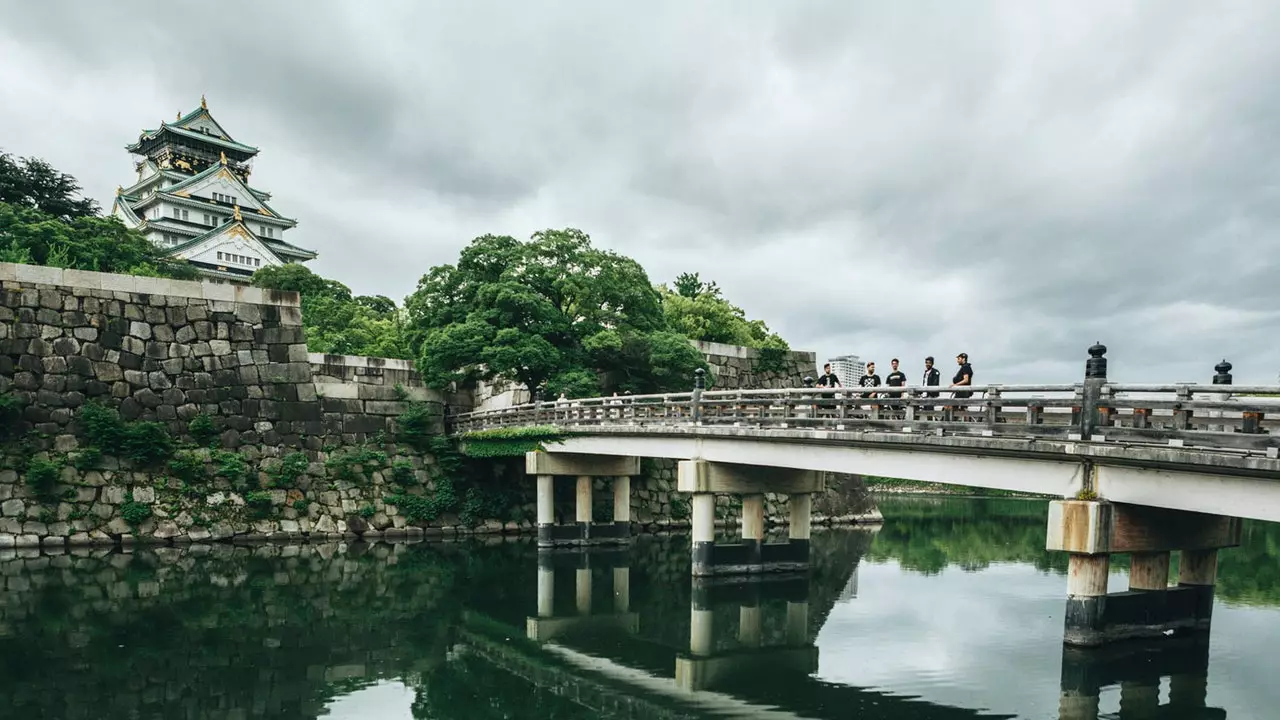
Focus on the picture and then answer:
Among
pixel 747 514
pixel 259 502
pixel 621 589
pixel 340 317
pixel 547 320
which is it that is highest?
pixel 340 317

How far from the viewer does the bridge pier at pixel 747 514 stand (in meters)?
21.3

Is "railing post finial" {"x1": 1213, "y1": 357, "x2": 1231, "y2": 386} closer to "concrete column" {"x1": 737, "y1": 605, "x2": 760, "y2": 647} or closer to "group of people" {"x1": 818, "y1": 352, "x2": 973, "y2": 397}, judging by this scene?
"group of people" {"x1": 818, "y1": 352, "x2": 973, "y2": 397}

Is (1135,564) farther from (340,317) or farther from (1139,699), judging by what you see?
(340,317)

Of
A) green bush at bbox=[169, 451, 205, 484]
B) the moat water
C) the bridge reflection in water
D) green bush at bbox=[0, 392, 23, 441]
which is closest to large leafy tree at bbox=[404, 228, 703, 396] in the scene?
the moat water

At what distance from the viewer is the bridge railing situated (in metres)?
11.5

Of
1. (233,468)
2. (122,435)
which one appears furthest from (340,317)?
(122,435)

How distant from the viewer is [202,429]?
27.8 m

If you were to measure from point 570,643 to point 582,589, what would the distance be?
16.9 ft

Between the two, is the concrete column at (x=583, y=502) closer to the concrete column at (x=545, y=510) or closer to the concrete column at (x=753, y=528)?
the concrete column at (x=545, y=510)

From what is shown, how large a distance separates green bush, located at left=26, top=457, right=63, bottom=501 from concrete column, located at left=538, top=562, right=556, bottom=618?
14147 millimetres

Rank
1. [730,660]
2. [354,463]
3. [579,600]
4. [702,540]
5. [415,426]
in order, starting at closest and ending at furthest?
1. [730,660]
2. [579,600]
3. [702,540]
4. [354,463]
5. [415,426]

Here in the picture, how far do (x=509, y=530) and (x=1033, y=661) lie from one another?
800 inches

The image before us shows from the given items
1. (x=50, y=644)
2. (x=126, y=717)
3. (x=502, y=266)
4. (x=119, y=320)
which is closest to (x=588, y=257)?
(x=502, y=266)

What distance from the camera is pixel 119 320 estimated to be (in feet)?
90.1
